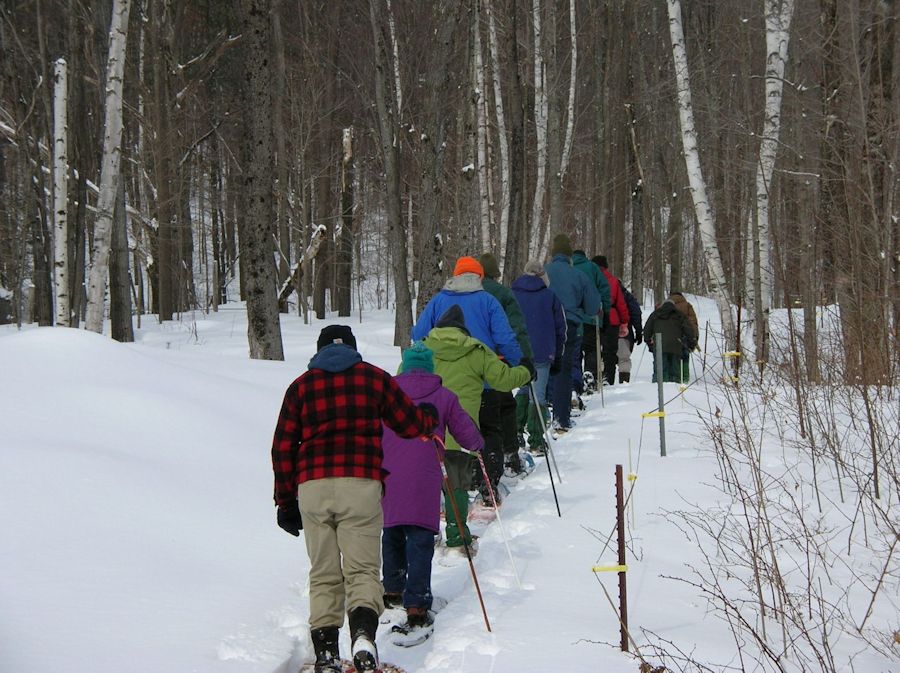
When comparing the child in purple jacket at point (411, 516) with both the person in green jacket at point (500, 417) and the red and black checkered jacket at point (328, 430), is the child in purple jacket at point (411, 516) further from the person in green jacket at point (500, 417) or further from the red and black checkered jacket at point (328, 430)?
the person in green jacket at point (500, 417)

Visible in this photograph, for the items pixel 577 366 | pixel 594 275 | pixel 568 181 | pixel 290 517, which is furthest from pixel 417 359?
pixel 568 181

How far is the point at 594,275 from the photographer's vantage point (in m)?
11.8

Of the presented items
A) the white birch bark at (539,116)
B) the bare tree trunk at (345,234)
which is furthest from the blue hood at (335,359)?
the bare tree trunk at (345,234)

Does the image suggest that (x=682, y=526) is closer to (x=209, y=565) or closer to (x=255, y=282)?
(x=209, y=565)

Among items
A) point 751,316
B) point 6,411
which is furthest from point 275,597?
point 751,316

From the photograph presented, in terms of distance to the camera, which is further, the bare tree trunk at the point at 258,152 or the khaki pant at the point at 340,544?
the bare tree trunk at the point at 258,152

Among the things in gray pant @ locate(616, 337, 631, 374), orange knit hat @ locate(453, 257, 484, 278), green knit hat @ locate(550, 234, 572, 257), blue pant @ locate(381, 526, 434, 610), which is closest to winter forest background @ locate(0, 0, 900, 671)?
blue pant @ locate(381, 526, 434, 610)

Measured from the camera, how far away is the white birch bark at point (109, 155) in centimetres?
1191

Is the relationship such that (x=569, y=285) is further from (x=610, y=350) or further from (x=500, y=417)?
(x=500, y=417)

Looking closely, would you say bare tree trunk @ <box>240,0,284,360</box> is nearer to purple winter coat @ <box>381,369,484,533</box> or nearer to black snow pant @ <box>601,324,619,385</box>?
black snow pant @ <box>601,324,619,385</box>

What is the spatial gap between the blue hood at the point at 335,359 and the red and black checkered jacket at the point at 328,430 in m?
0.03

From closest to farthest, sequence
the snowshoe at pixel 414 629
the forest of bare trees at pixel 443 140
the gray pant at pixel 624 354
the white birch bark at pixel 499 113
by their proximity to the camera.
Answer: the snowshoe at pixel 414 629, the forest of bare trees at pixel 443 140, the gray pant at pixel 624 354, the white birch bark at pixel 499 113

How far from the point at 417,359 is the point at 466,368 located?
93cm

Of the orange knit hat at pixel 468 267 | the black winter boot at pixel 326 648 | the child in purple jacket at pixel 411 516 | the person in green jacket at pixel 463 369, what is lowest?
the black winter boot at pixel 326 648
